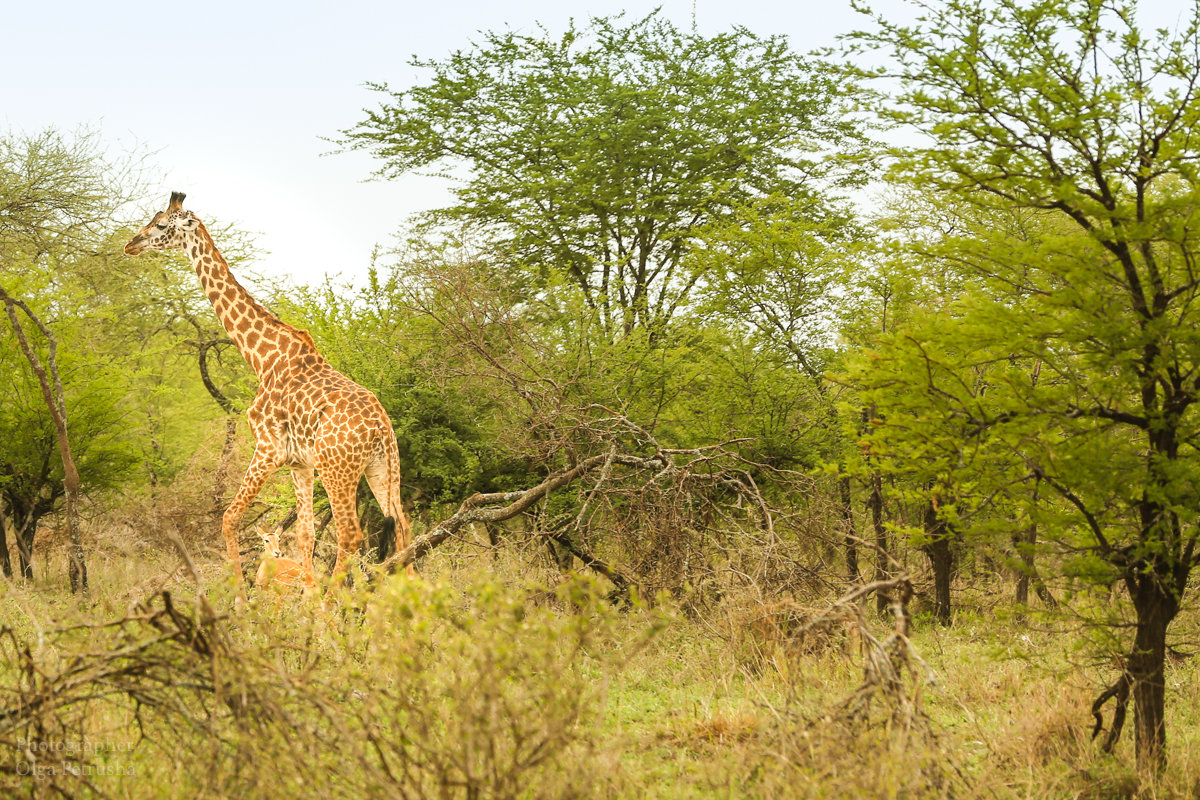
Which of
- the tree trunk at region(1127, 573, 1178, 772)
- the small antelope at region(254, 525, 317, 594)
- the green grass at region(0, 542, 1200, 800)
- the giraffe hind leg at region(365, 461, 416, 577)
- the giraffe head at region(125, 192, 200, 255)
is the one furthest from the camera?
the giraffe head at region(125, 192, 200, 255)

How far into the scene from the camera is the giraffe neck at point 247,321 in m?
9.75

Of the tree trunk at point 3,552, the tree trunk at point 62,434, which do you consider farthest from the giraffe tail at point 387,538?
the tree trunk at point 3,552

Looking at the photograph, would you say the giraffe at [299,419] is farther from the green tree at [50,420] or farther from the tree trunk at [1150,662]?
the tree trunk at [1150,662]

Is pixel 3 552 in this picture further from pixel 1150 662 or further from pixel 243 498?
pixel 1150 662

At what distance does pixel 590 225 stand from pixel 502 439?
9199 millimetres

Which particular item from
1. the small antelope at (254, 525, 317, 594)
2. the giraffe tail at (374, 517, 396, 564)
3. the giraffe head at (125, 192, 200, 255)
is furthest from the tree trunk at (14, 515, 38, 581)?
the giraffe tail at (374, 517, 396, 564)

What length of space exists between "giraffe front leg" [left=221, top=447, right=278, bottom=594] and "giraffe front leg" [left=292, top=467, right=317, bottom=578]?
281mm

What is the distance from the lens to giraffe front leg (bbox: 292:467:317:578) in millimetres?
8994

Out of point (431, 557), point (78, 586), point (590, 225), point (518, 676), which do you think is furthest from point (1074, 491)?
point (590, 225)

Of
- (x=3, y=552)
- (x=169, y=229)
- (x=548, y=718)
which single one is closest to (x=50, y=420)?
(x=3, y=552)

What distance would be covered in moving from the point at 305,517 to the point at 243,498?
1.85 ft

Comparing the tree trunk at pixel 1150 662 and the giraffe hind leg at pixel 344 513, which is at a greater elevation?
the giraffe hind leg at pixel 344 513

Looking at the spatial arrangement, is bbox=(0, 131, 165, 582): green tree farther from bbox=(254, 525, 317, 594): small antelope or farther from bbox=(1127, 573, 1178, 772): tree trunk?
Result: bbox=(1127, 573, 1178, 772): tree trunk

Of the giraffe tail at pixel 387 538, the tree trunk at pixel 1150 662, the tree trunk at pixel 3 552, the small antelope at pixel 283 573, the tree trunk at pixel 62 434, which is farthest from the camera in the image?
the tree trunk at pixel 3 552
